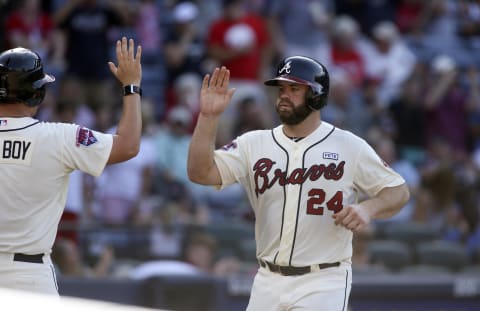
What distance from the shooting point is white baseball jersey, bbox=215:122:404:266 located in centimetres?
631

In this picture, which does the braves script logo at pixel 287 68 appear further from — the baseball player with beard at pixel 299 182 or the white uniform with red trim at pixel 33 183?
the white uniform with red trim at pixel 33 183

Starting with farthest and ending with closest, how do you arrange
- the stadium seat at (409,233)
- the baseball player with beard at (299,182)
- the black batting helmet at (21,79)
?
1. the stadium seat at (409,233)
2. the baseball player with beard at (299,182)
3. the black batting helmet at (21,79)

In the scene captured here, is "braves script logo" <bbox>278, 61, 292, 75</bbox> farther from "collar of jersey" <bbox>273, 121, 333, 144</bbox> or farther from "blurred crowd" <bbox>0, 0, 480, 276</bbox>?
"blurred crowd" <bbox>0, 0, 480, 276</bbox>

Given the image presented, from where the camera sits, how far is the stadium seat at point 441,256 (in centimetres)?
1145

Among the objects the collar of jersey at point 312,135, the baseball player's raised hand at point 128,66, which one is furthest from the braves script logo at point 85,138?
the collar of jersey at point 312,135

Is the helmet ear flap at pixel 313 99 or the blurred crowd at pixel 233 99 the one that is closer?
the helmet ear flap at pixel 313 99

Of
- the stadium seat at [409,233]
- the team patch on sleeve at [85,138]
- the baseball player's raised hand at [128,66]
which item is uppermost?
the baseball player's raised hand at [128,66]

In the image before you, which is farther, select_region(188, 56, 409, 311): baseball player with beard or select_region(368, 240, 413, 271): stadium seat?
select_region(368, 240, 413, 271): stadium seat

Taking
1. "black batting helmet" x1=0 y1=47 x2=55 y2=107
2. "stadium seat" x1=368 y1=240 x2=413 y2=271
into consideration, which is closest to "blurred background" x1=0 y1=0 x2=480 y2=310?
"stadium seat" x1=368 y1=240 x2=413 y2=271

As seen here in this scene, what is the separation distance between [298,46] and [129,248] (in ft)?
15.2

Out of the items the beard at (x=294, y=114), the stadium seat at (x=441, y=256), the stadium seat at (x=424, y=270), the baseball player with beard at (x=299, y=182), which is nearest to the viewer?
the baseball player with beard at (x=299, y=182)

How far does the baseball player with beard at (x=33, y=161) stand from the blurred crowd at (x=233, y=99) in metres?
3.90

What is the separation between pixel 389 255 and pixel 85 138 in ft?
19.4

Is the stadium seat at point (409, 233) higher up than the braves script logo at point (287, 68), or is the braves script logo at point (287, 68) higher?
the braves script logo at point (287, 68)
